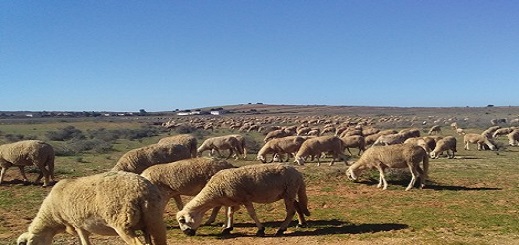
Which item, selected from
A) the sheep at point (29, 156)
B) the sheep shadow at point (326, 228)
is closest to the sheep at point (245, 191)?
the sheep shadow at point (326, 228)

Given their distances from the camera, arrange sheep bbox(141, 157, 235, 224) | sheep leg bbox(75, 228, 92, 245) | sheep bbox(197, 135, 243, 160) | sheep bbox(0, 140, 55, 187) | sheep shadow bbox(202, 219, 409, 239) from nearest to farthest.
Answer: sheep leg bbox(75, 228, 92, 245)
sheep shadow bbox(202, 219, 409, 239)
sheep bbox(141, 157, 235, 224)
sheep bbox(0, 140, 55, 187)
sheep bbox(197, 135, 243, 160)

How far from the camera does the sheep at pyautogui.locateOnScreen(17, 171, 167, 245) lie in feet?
25.9

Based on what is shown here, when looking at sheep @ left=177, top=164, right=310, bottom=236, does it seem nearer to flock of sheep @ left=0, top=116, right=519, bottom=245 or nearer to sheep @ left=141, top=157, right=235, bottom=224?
flock of sheep @ left=0, top=116, right=519, bottom=245

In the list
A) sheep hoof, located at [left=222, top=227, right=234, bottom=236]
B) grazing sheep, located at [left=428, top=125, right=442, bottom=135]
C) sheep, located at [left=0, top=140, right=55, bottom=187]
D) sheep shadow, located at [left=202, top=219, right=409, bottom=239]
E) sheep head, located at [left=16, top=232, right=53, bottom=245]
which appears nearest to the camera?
sheep head, located at [left=16, top=232, right=53, bottom=245]

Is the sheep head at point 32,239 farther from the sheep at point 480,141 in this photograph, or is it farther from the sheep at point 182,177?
the sheep at point 480,141

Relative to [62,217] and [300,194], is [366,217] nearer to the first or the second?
[300,194]

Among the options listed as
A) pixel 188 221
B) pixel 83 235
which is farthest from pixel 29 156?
pixel 83 235

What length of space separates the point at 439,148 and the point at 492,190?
12.4 metres

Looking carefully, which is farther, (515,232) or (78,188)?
(515,232)

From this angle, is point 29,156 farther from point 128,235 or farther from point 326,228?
point 326,228

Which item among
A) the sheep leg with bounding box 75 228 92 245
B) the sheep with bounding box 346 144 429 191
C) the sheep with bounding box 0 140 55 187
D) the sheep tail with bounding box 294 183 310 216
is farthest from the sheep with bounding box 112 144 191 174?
the sheep with bounding box 346 144 429 191

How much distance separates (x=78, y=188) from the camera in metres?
8.69

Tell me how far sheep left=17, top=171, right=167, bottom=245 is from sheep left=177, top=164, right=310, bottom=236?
2747mm

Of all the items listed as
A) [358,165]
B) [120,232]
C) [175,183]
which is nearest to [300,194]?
[175,183]
